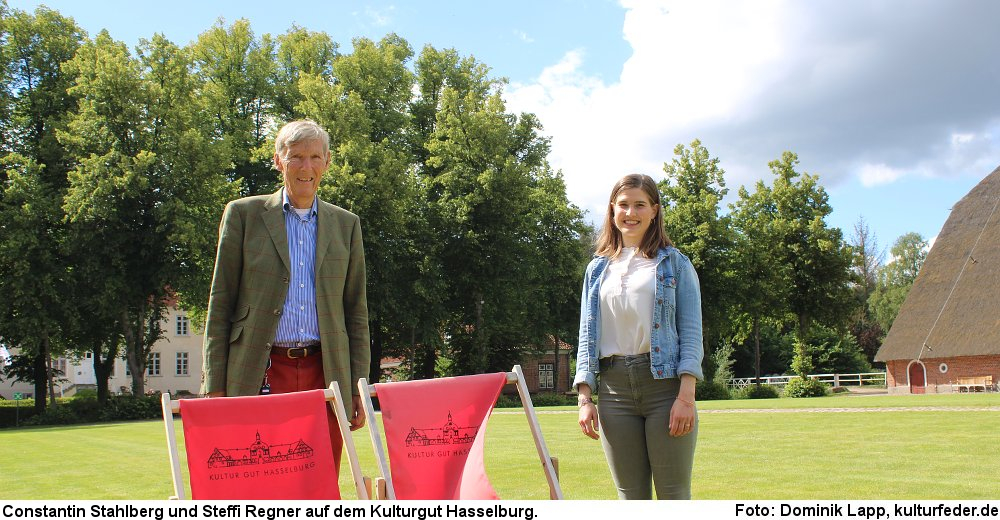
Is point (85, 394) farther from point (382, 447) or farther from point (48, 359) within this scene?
point (382, 447)

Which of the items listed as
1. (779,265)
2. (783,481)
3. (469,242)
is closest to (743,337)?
(779,265)

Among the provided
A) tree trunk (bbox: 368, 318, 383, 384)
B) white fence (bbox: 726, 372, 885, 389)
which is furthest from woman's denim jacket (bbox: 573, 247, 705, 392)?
white fence (bbox: 726, 372, 885, 389)

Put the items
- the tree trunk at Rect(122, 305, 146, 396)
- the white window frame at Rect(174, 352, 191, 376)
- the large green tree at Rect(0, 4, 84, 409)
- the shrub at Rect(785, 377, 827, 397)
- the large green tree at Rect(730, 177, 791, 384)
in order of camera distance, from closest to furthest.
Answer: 1. the large green tree at Rect(0, 4, 84, 409)
2. the tree trunk at Rect(122, 305, 146, 396)
3. the shrub at Rect(785, 377, 827, 397)
4. the large green tree at Rect(730, 177, 791, 384)
5. the white window frame at Rect(174, 352, 191, 376)

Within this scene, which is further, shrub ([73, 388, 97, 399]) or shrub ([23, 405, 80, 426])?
shrub ([73, 388, 97, 399])

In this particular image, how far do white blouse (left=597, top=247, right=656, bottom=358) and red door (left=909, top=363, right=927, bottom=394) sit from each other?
132ft

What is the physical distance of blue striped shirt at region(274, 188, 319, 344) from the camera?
3.86m

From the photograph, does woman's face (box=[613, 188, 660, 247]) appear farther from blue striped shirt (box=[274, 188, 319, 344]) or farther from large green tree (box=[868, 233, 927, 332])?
large green tree (box=[868, 233, 927, 332])

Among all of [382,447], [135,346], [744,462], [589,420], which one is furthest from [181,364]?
[589,420]

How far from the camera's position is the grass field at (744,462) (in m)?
7.44

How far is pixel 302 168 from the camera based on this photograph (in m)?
3.86

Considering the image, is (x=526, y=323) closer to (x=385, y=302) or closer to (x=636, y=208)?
(x=385, y=302)

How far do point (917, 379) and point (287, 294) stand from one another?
4167 centimetres

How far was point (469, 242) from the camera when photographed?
33.6 meters

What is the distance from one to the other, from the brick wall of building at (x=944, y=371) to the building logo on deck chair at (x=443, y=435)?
38.3 m
